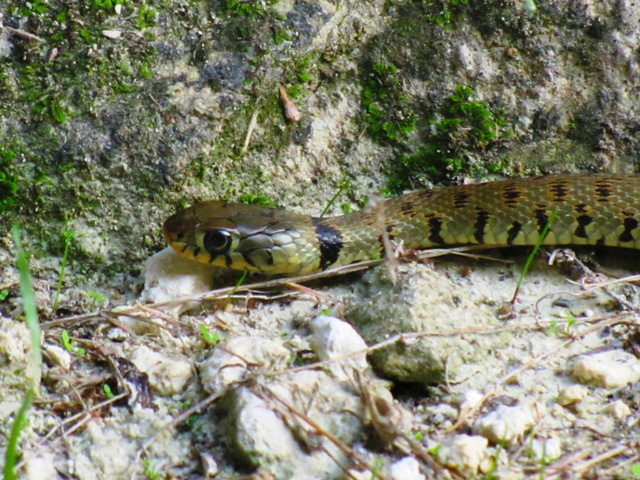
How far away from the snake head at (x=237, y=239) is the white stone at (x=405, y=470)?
Answer: 1.42 meters

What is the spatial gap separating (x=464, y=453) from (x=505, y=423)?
211 millimetres

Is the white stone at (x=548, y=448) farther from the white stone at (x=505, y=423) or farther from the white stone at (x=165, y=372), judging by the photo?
the white stone at (x=165, y=372)

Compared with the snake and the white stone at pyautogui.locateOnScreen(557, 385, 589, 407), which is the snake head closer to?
the snake

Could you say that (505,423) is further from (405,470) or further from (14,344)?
(14,344)

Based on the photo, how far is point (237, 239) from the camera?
3.79 m

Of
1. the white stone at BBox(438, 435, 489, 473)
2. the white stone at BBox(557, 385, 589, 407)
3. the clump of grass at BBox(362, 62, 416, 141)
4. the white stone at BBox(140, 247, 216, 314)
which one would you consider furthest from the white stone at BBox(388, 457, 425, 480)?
the clump of grass at BBox(362, 62, 416, 141)

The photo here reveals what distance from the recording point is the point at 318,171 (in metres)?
4.18

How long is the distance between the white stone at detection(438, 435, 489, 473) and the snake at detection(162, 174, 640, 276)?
1.39 metres

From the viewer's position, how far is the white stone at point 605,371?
305 centimetres

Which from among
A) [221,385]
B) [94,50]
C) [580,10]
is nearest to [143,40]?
[94,50]

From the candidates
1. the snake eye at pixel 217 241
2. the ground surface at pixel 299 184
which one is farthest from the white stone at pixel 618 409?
the snake eye at pixel 217 241

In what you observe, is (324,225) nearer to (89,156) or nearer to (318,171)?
(318,171)

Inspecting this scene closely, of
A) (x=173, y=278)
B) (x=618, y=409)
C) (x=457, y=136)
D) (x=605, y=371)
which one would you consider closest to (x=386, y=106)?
(x=457, y=136)

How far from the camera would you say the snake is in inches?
150
